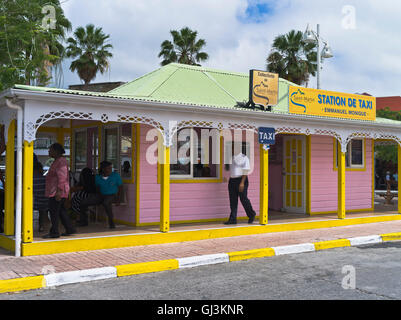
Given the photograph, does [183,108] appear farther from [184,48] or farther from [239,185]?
[184,48]

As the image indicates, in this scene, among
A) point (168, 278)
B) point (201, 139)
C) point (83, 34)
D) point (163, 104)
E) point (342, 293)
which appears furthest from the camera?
point (83, 34)

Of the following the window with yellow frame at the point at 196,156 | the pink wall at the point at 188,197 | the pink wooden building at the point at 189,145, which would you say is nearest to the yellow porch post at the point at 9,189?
the pink wooden building at the point at 189,145

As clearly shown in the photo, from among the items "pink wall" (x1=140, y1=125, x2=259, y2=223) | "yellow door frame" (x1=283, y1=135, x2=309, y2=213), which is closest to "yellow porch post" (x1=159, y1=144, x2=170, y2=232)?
"pink wall" (x1=140, y1=125, x2=259, y2=223)

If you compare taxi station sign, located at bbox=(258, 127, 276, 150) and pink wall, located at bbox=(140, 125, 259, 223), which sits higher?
taxi station sign, located at bbox=(258, 127, 276, 150)

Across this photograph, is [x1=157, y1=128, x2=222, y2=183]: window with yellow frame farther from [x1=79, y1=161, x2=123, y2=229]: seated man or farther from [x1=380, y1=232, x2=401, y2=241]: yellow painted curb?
[x1=380, y1=232, x2=401, y2=241]: yellow painted curb

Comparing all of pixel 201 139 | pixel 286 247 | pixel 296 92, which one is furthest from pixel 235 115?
pixel 286 247

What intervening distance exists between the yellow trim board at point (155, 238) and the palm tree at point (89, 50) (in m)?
23.1

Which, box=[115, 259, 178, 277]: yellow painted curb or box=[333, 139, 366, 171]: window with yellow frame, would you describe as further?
box=[333, 139, 366, 171]: window with yellow frame

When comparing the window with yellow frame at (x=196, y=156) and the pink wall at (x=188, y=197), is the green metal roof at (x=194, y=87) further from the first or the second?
the pink wall at (x=188, y=197)

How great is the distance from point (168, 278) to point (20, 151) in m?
3.09

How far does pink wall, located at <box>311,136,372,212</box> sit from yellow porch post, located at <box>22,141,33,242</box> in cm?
786

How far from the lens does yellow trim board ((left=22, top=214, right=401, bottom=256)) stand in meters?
7.37

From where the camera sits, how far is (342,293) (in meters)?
5.38
